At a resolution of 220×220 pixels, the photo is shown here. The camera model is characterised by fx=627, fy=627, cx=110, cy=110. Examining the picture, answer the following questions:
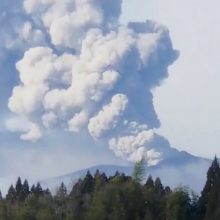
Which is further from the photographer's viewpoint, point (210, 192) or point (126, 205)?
point (210, 192)

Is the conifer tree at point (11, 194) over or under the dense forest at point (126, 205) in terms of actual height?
over

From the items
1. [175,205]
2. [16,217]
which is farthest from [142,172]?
[16,217]

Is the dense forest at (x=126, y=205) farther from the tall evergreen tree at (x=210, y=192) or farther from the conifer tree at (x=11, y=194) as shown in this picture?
the conifer tree at (x=11, y=194)

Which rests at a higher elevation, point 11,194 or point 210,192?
point 11,194

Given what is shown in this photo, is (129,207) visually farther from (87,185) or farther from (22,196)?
(22,196)

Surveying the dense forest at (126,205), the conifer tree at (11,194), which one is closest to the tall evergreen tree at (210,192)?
the dense forest at (126,205)

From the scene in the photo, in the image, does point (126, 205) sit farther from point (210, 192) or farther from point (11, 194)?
point (11, 194)

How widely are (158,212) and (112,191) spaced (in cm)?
326

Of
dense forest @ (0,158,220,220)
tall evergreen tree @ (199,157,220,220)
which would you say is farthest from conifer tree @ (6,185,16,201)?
tall evergreen tree @ (199,157,220,220)

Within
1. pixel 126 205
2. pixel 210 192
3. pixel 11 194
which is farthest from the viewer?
pixel 11 194

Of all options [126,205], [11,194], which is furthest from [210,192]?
[11,194]

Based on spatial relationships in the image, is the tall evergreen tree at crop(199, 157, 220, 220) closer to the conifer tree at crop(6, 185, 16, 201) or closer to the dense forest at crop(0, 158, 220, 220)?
the dense forest at crop(0, 158, 220, 220)

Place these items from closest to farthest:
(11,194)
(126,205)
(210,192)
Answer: (126,205) → (210,192) → (11,194)

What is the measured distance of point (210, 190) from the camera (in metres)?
37.6
